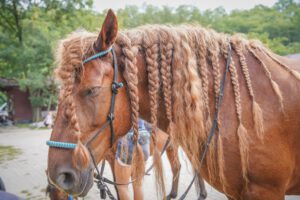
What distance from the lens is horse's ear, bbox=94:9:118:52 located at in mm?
1387

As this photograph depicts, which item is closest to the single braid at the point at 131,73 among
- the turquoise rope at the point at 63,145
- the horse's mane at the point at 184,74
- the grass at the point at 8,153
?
the horse's mane at the point at 184,74

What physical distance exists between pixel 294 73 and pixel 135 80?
1.16 meters

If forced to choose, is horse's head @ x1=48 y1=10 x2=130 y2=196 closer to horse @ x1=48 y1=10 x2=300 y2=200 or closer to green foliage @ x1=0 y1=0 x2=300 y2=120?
horse @ x1=48 y1=10 x2=300 y2=200

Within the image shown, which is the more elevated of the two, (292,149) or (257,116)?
(257,116)

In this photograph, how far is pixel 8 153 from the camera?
31.1 ft

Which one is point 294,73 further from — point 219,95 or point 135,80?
point 135,80

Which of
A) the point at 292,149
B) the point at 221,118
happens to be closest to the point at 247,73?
the point at 221,118

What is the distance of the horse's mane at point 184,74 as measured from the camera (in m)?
1.48

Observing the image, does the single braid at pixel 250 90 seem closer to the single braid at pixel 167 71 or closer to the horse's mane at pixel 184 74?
the horse's mane at pixel 184 74

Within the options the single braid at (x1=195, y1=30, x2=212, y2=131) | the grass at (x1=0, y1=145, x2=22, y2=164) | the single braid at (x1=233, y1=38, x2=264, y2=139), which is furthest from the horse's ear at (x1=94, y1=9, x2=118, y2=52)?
→ the grass at (x1=0, y1=145, x2=22, y2=164)

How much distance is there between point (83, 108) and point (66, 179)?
18.5 inches

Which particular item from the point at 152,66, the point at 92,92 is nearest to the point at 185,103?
the point at 152,66

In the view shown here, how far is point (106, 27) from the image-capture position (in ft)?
4.60

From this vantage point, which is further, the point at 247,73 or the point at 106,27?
the point at 247,73
